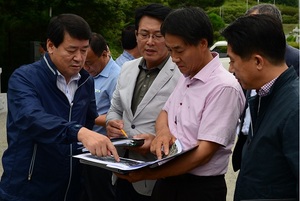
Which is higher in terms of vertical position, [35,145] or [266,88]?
[266,88]

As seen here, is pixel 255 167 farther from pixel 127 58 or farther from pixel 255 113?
pixel 127 58

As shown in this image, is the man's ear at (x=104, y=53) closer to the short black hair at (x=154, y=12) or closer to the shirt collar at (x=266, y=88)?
the short black hair at (x=154, y=12)

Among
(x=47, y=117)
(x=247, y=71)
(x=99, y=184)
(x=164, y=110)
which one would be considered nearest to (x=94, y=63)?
(x=99, y=184)

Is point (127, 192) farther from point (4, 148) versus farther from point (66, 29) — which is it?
point (4, 148)

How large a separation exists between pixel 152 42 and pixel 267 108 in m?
1.11

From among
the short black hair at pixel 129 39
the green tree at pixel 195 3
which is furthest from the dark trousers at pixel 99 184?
the green tree at pixel 195 3

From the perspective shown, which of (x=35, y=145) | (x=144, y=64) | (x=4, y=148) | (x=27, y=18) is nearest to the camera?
(x=35, y=145)

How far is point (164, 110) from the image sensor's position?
2.79 metres

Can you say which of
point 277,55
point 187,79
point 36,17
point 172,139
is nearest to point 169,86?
point 187,79

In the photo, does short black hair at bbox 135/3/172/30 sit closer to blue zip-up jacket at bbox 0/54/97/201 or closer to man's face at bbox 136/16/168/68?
man's face at bbox 136/16/168/68

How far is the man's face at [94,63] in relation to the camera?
13.8ft

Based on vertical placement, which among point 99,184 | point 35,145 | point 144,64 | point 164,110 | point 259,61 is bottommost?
point 99,184

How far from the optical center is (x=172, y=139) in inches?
102

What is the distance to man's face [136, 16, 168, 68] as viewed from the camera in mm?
3017
